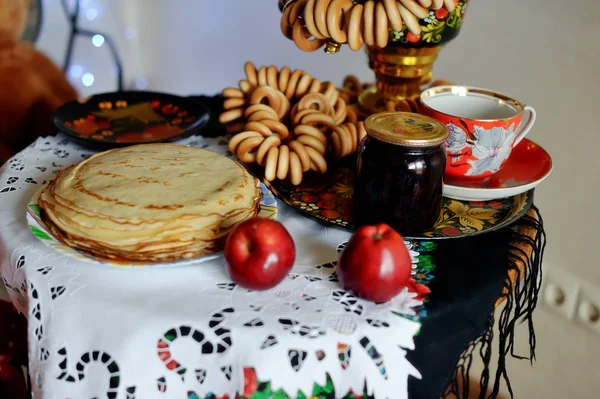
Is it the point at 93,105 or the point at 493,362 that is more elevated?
the point at 93,105

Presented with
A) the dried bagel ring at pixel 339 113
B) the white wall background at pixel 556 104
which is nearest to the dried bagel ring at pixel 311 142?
the dried bagel ring at pixel 339 113

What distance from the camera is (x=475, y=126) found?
76 cm

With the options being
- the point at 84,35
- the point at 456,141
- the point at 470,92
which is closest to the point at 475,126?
the point at 456,141

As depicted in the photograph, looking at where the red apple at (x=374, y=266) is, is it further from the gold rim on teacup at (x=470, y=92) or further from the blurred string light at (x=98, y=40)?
the blurred string light at (x=98, y=40)

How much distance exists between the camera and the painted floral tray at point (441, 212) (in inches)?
28.4

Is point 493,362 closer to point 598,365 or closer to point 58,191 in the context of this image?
point 598,365

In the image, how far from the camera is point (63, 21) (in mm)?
2293

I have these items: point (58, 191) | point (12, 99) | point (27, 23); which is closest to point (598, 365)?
point (58, 191)

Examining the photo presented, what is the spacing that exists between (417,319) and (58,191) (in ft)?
1.53

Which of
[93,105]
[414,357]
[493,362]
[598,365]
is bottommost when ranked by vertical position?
[493,362]

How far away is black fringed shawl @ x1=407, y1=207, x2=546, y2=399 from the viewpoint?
23.3 inches

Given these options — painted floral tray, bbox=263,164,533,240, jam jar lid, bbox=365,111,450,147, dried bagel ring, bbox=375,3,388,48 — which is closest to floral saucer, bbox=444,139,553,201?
painted floral tray, bbox=263,164,533,240

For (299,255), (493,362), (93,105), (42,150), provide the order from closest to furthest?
(299,255), (42,150), (93,105), (493,362)

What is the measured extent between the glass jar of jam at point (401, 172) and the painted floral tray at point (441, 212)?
30 millimetres
